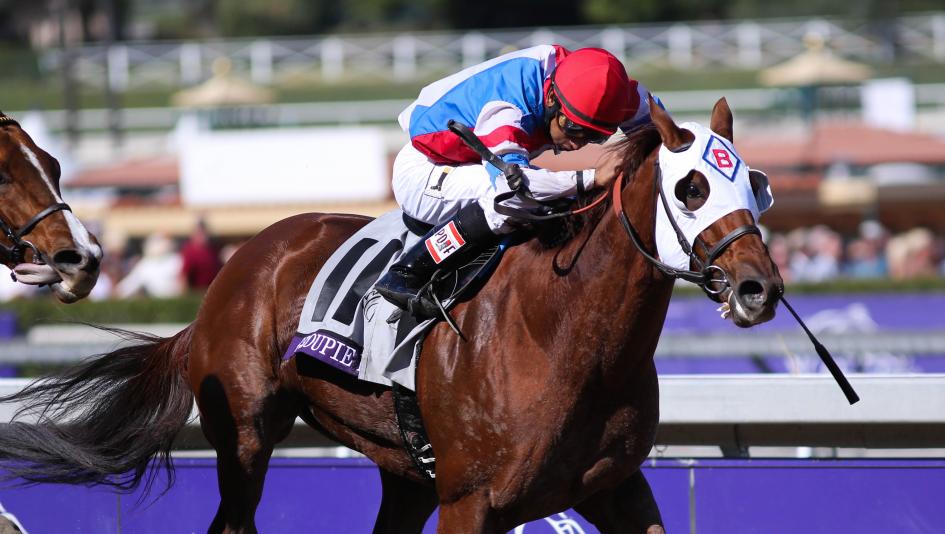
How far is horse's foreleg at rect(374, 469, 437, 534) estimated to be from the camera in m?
4.20

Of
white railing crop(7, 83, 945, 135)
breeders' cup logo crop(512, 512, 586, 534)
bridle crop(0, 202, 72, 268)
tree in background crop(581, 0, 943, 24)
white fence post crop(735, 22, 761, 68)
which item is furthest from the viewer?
tree in background crop(581, 0, 943, 24)

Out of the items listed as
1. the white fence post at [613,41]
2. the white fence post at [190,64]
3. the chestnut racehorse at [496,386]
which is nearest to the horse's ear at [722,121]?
the chestnut racehorse at [496,386]

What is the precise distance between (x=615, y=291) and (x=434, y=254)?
0.60 metres

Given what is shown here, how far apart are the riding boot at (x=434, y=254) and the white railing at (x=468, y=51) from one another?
26.9 metres

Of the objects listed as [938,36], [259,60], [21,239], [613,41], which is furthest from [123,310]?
[938,36]

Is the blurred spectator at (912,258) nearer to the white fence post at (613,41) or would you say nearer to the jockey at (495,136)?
the jockey at (495,136)

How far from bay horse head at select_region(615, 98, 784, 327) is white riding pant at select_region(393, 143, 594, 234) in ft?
1.04

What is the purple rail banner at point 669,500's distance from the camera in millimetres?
4363

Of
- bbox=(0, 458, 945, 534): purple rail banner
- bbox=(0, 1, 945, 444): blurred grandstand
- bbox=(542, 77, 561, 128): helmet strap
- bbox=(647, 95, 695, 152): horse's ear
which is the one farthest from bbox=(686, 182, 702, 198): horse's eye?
bbox=(0, 1, 945, 444): blurred grandstand

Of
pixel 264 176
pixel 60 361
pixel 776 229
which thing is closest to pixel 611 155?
pixel 60 361

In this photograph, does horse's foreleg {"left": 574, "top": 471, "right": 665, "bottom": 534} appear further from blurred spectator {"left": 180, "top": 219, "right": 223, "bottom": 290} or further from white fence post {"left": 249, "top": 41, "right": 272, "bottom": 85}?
white fence post {"left": 249, "top": 41, "right": 272, "bottom": 85}

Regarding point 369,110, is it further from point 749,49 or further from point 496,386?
point 496,386

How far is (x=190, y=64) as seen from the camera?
1307 inches

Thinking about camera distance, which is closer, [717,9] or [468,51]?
[468,51]
